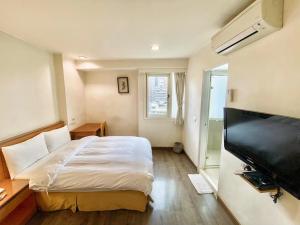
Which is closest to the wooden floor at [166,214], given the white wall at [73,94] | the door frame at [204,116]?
the door frame at [204,116]

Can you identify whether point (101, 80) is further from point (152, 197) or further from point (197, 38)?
point (152, 197)

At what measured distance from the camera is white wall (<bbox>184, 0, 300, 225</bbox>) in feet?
3.92

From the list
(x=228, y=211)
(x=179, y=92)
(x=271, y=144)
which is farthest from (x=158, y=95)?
(x=271, y=144)

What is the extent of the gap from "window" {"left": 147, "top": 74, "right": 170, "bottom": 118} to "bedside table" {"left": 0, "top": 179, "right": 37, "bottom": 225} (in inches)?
121

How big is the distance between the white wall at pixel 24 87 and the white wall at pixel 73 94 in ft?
1.04

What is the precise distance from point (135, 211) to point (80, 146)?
1.51m

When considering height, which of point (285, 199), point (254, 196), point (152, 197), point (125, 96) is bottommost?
point (152, 197)

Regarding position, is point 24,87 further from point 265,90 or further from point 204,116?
point 265,90

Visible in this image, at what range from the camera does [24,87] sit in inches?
103

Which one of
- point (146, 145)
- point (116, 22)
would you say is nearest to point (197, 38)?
point (116, 22)

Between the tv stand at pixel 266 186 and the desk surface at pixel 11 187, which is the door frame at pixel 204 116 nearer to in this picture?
the tv stand at pixel 266 186

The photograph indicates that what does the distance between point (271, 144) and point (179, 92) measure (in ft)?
10.3

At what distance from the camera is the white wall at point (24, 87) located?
89.4 inches

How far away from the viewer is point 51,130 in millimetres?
3111
